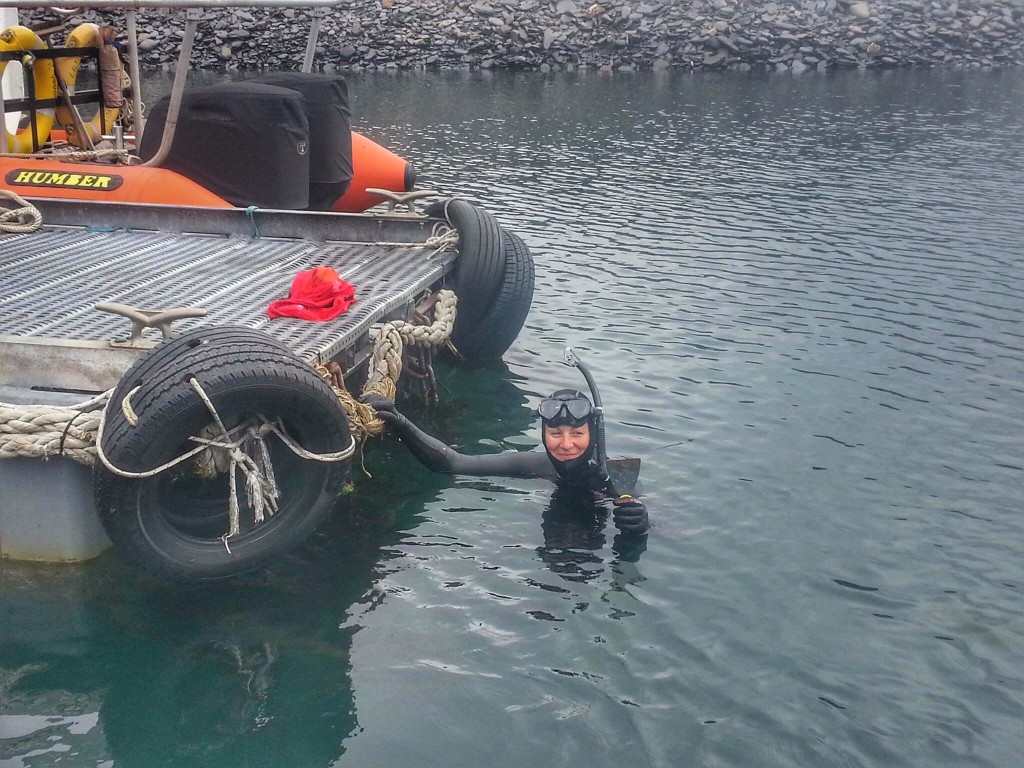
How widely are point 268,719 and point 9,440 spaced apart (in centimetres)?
164

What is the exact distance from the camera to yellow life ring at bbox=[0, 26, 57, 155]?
911 cm

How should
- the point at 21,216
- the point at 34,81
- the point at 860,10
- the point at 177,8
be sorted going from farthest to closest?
the point at 860,10 → the point at 34,81 → the point at 21,216 → the point at 177,8

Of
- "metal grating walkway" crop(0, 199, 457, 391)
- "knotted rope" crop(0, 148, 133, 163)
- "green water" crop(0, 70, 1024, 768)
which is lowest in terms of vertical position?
"green water" crop(0, 70, 1024, 768)

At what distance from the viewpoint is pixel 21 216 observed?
786cm

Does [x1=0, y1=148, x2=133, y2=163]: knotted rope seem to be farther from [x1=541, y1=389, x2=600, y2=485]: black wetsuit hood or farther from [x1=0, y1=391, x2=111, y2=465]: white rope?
[x1=541, y1=389, x2=600, y2=485]: black wetsuit hood

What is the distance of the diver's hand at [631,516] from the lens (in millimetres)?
5395

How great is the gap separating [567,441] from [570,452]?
0.23 ft

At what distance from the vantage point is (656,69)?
30797 mm

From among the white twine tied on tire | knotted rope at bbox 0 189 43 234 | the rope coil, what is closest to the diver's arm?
the rope coil

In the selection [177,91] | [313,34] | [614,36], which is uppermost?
[313,34]

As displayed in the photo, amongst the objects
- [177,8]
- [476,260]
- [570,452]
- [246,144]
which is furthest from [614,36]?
[570,452]

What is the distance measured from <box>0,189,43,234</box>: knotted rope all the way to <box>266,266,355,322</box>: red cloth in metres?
2.64

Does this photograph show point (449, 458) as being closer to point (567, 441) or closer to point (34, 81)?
point (567, 441)

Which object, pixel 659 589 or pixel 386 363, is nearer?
pixel 659 589
